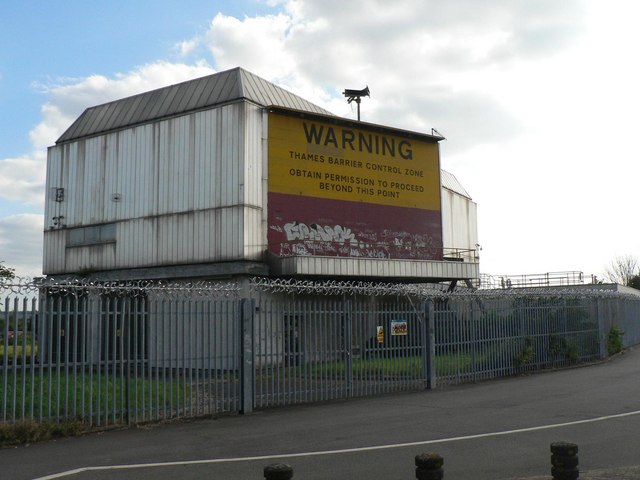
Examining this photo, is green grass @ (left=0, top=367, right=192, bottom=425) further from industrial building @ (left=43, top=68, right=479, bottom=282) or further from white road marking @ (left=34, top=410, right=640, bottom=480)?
industrial building @ (left=43, top=68, right=479, bottom=282)

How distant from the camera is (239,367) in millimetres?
13984

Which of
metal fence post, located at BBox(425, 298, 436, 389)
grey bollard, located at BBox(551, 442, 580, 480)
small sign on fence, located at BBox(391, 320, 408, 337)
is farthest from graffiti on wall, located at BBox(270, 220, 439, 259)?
grey bollard, located at BBox(551, 442, 580, 480)

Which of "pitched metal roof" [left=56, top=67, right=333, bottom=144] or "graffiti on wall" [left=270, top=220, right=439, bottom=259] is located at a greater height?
"pitched metal roof" [left=56, top=67, right=333, bottom=144]

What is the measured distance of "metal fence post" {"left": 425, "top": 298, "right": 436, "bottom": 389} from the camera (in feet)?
58.0

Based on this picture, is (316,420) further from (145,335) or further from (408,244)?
(408,244)

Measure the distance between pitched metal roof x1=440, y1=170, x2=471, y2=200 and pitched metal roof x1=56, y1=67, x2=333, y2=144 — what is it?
1044cm

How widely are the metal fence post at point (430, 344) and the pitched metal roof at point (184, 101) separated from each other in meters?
14.0

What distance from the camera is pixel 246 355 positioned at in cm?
1384

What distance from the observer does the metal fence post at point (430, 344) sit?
17.7m

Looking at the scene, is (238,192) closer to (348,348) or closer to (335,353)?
(348,348)

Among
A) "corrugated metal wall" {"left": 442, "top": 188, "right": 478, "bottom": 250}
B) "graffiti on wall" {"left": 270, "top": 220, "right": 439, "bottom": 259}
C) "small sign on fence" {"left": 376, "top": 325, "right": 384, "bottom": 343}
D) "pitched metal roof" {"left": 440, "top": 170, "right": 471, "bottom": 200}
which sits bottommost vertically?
"small sign on fence" {"left": 376, "top": 325, "right": 384, "bottom": 343}

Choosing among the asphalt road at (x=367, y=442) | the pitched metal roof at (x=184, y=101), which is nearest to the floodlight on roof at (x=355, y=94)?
the pitched metal roof at (x=184, y=101)

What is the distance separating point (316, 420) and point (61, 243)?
2449 centimetres

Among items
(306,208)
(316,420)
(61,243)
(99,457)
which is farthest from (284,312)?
(61,243)
